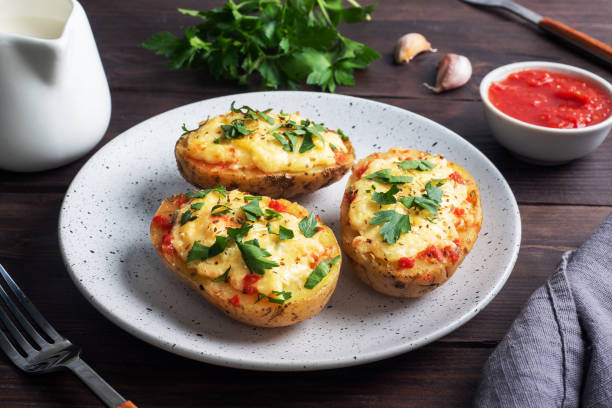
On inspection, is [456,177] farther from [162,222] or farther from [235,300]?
[162,222]

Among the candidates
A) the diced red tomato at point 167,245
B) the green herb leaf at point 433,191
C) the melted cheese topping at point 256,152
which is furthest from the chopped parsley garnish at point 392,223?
the diced red tomato at point 167,245

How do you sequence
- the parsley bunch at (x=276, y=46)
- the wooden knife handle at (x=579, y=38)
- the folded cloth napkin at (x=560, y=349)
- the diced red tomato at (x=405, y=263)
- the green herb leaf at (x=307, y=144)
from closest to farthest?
1. the folded cloth napkin at (x=560, y=349)
2. the diced red tomato at (x=405, y=263)
3. the green herb leaf at (x=307, y=144)
4. the parsley bunch at (x=276, y=46)
5. the wooden knife handle at (x=579, y=38)

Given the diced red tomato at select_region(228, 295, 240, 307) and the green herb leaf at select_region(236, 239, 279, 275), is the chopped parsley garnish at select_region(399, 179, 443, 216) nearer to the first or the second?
the green herb leaf at select_region(236, 239, 279, 275)

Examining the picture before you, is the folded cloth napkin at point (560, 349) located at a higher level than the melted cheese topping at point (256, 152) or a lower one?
lower

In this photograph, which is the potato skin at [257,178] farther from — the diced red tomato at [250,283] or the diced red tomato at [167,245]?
the diced red tomato at [250,283]

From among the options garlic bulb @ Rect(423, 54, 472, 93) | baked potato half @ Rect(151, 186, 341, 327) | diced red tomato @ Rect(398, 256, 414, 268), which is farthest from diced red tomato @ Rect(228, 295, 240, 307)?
garlic bulb @ Rect(423, 54, 472, 93)

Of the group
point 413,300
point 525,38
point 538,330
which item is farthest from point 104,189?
point 525,38

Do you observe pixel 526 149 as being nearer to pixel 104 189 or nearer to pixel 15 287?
pixel 104 189
